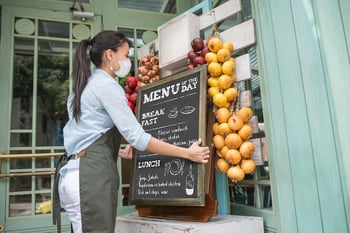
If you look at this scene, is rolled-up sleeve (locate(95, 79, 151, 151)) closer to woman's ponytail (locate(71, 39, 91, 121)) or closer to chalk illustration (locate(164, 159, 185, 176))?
woman's ponytail (locate(71, 39, 91, 121))

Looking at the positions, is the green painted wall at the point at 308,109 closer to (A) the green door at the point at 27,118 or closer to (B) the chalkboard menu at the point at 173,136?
(B) the chalkboard menu at the point at 173,136

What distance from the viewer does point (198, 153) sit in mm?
1662

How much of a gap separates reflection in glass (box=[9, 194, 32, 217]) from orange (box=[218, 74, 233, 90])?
1.82 meters

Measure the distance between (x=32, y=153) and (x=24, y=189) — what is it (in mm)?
298

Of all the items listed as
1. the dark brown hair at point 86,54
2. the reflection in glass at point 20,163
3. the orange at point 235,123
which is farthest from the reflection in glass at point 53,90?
the orange at point 235,123

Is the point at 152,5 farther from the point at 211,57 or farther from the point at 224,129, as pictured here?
the point at 224,129

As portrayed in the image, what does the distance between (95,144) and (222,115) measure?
75cm

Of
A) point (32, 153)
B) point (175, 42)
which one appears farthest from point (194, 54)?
point (32, 153)

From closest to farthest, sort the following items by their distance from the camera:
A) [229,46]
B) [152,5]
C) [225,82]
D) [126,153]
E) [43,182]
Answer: [225,82] < [229,46] < [126,153] < [43,182] < [152,5]

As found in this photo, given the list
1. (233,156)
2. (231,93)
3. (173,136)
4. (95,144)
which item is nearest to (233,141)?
(233,156)

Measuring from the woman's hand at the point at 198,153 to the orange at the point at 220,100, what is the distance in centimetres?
30

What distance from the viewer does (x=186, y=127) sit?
1895 mm

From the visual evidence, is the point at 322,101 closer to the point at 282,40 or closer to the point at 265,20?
the point at 282,40

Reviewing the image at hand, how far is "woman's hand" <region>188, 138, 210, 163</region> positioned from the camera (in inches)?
65.1
